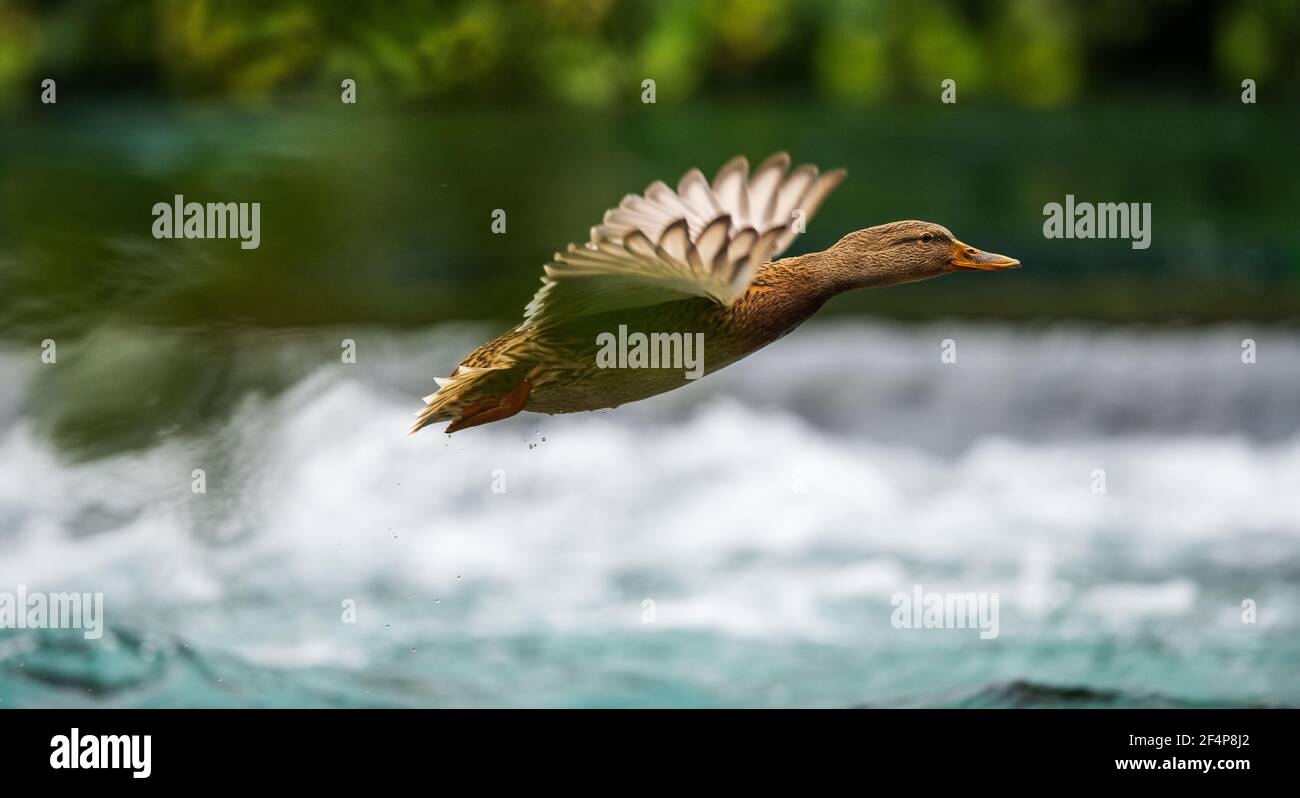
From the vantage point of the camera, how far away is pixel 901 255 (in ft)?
10.3

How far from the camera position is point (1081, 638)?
30.0 feet

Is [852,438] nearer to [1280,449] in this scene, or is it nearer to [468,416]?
[1280,449]

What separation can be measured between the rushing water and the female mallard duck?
6133 mm

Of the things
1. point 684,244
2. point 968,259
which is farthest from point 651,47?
point 684,244

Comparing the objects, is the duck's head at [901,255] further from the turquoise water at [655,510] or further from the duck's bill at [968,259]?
the turquoise water at [655,510]

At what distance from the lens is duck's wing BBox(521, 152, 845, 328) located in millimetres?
2664

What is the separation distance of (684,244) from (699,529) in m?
6.90

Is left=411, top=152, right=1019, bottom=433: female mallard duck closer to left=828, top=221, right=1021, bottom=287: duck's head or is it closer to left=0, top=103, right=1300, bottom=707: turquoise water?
left=828, top=221, right=1021, bottom=287: duck's head

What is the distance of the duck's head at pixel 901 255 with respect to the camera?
3076 mm

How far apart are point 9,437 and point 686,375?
274 inches

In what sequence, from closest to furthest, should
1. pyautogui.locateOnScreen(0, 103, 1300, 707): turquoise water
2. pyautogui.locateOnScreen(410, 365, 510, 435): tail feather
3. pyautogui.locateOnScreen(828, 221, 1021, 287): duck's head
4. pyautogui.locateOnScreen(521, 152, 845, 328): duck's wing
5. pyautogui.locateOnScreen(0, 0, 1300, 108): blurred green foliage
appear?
pyautogui.locateOnScreen(521, 152, 845, 328): duck's wing
pyautogui.locateOnScreen(410, 365, 510, 435): tail feather
pyautogui.locateOnScreen(828, 221, 1021, 287): duck's head
pyautogui.locateOnScreen(0, 103, 1300, 707): turquoise water
pyautogui.locateOnScreen(0, 0, 1300, 108): blurred green foliage

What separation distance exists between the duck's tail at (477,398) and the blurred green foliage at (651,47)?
1226 centimetres

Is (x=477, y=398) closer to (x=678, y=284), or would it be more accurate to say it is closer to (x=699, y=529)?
(x=678, y=284)

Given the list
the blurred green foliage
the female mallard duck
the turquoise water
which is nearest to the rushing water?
the turquoise water
